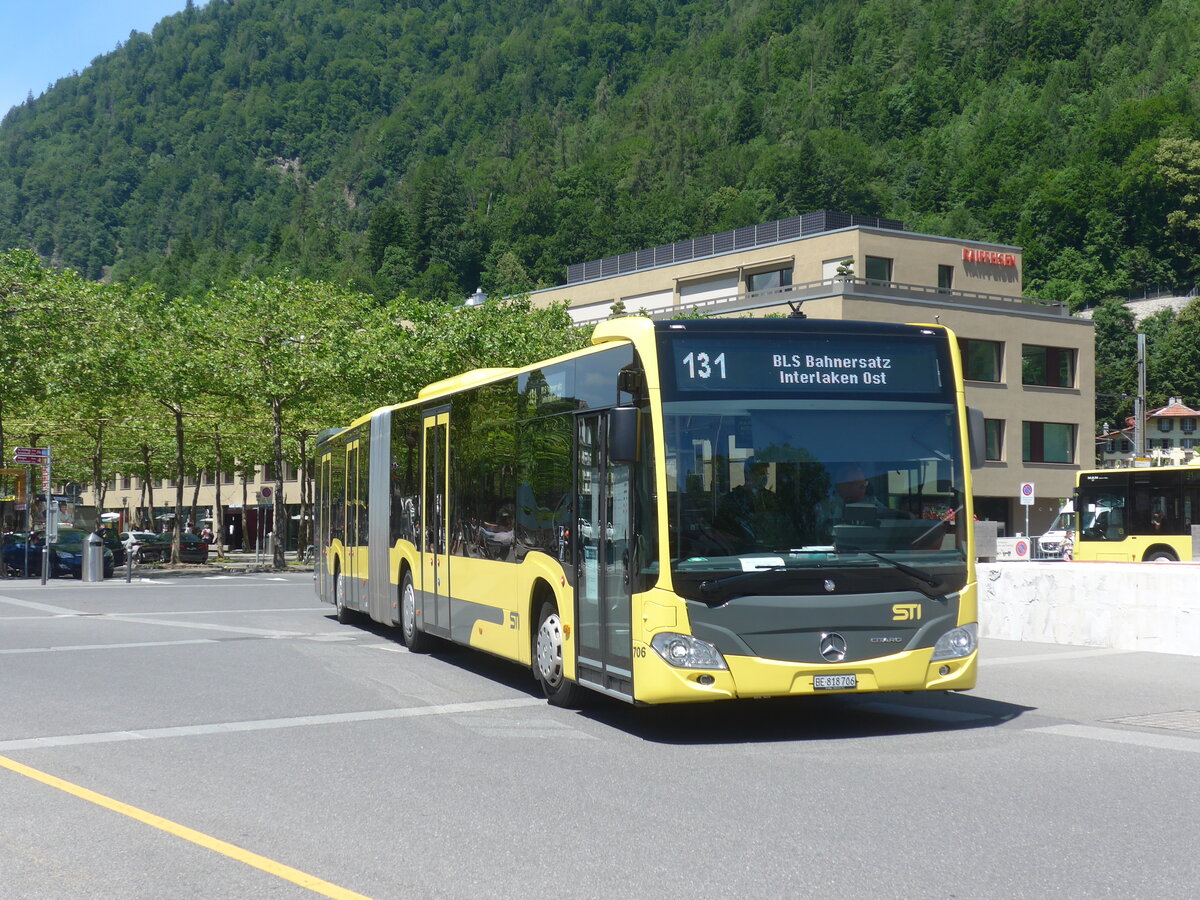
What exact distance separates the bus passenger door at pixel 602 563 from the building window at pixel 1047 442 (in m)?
54.5

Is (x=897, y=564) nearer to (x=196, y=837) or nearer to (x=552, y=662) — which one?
(x=552, y=662)

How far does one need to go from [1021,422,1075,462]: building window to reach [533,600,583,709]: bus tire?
5377 cm

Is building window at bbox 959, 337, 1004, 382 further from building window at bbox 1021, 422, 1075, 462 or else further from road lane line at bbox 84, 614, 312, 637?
road lane line at bbox 84, 614, 312, 637

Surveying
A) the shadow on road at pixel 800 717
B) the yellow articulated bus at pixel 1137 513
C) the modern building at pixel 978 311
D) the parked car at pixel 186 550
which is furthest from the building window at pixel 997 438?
the shadow on road at pixel 800 717

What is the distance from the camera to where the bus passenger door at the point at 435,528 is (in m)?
14.1

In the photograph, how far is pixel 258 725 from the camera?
33.3 feet

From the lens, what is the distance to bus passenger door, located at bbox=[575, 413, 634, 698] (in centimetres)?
966

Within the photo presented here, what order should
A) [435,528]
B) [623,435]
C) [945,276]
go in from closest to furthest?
[623,435]
[435,528]
[945,276]

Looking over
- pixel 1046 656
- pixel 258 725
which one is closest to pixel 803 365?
pixel 258 725

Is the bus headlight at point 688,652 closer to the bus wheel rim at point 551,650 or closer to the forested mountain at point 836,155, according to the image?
the bus wheel rim at point 551,650

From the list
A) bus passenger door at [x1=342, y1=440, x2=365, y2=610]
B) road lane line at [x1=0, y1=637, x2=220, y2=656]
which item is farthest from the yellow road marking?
bus passenger door at [x1=342, y1=440, x2=365, y2=610]

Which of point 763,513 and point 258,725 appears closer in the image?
point 763,513

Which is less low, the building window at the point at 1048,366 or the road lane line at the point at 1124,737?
the building window at the point at 1048,366

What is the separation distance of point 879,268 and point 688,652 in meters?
56.1
